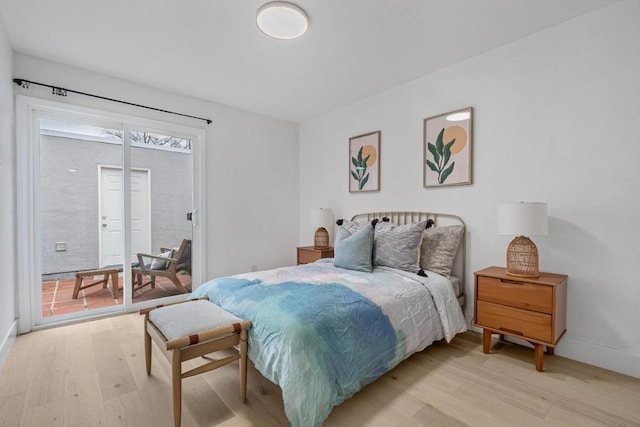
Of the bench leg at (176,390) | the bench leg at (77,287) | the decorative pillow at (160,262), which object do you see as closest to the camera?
the bench leg at (176,390)

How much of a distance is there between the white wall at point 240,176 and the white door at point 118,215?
68 centimetres

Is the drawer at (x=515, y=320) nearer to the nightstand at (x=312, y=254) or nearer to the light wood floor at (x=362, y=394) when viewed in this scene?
the light wood floor at (x=362, y=394)

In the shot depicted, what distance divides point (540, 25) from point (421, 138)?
1.24 meters

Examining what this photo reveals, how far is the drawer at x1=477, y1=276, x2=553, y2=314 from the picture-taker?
6.61ft

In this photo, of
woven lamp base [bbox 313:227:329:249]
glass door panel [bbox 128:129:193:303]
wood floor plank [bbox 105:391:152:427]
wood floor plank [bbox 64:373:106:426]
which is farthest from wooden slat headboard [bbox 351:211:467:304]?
wood floor plank [bbox 64:373:106:426]

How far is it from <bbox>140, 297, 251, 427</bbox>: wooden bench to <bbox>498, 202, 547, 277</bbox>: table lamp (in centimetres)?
193

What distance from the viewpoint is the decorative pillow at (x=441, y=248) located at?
268 cm

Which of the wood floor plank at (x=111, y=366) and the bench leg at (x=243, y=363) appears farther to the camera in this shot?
the wood floor plank at (x=111, y=366)

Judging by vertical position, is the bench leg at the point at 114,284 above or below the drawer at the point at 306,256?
below

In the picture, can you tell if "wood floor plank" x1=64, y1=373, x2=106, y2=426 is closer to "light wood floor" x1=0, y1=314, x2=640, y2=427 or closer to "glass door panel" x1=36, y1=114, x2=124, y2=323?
"light wood floor" x1=0, y1=314, x2=640, y2=427

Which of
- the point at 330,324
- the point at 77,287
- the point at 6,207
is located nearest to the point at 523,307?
the point at 330,324

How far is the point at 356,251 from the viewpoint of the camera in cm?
273

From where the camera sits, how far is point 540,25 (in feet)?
7.50

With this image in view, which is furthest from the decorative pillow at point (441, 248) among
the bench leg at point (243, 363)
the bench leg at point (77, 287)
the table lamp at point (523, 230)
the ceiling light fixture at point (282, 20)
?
the bench leg at point (77, 287)
